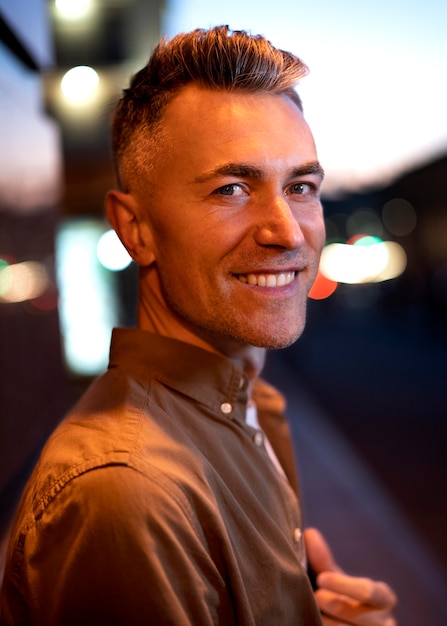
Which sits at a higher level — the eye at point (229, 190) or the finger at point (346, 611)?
the eye at point (229, 190)

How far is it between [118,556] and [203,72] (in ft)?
3.49

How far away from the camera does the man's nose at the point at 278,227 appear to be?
4.54 feet

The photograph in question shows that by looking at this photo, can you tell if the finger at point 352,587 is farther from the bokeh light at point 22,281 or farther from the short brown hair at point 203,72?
the bokeh light at point 22,281

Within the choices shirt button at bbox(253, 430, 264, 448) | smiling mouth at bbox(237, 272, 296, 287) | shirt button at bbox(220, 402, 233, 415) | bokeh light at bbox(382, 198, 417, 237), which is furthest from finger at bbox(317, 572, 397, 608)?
bokeh light at bbox(382, 198, 417, 237)

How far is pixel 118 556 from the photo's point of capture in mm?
1018

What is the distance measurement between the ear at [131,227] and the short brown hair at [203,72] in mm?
72

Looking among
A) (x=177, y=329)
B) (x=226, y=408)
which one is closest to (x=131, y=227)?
(x=177, y=329)

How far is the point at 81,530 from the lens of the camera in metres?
1.04

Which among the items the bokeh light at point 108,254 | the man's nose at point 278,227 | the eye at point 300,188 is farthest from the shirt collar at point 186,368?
the bokeh light at point 108,254

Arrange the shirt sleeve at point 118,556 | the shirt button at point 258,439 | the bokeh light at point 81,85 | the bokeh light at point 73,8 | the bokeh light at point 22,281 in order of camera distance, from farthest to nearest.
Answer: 1. the bokeh light at point 81,85
2. the bokeh light at point 73,8
3. the bokeh light at point 22,281
4. the shirt button at point 258,439
5. the shirt sleeve at point 118,556

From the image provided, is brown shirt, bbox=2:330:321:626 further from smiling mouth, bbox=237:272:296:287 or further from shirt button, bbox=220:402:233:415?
smiling mouth, bbox=237:272:296:287

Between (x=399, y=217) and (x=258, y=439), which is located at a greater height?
(x=399, y=217)

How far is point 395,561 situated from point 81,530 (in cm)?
383

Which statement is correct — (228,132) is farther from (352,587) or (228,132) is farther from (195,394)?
(352,587)
